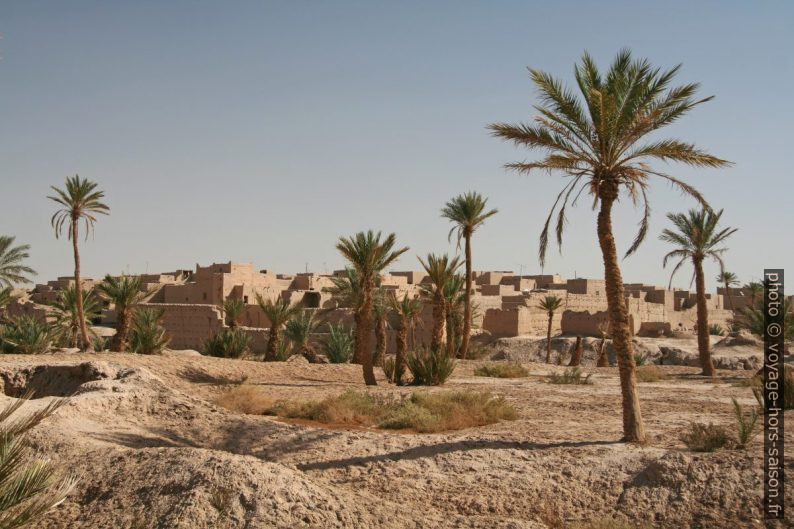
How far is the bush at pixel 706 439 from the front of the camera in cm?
954

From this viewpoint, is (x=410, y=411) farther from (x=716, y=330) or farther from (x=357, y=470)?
(x=716, y=330)

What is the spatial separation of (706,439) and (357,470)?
457 cm

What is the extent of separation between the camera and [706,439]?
962 centimetres

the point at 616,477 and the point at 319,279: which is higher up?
the point at 319,279

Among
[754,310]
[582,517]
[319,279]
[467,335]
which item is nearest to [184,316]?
[319,279]

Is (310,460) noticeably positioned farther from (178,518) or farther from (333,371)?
(333,371)

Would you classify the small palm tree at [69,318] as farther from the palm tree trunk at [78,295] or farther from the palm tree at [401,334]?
the palm tree at [401,334]

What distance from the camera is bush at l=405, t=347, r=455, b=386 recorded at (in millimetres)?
18812

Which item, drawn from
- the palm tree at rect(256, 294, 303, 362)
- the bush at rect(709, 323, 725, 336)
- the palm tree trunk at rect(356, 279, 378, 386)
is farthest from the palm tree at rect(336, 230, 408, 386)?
the bush at rect(709, 323, 725, 336)

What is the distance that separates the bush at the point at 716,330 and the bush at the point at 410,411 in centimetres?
3805

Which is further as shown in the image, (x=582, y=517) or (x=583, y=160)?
(x=583, y=160)

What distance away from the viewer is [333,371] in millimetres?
21312

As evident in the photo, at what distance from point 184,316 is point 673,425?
85.9 feet

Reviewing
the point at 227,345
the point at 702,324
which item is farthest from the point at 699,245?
→ the point at 227,345
